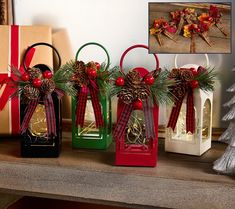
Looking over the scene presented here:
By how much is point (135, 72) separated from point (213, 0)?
0.41m

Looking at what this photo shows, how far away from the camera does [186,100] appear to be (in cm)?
115

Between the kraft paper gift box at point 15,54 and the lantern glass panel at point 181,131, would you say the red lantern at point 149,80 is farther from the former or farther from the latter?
the kraft paper gift box at point 15,54

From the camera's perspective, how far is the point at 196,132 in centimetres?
117

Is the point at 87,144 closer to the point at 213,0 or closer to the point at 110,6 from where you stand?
the point at 110,6

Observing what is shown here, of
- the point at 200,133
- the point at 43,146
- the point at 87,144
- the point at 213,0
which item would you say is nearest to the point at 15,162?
the point at 43,146

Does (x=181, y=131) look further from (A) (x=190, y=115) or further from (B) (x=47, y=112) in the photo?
(B) (x=47, y=112)

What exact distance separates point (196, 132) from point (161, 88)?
0.61 feet

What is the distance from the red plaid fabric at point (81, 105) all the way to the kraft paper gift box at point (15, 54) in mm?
242

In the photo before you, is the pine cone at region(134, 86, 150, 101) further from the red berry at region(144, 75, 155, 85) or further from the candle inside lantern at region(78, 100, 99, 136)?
the candle inside lantern at region(78, 100, 99, 136)

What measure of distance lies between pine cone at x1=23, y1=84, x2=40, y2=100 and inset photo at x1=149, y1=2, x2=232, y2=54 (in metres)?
0.42

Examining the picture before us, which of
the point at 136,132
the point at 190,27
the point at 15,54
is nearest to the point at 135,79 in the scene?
the point at 136,132

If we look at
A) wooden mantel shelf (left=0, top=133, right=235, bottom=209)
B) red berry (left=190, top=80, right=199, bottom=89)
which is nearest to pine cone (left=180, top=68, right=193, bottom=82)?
red berry (left=190, top=80, right=199, bottom=89)

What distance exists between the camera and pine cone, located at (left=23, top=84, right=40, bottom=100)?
1.10 metres

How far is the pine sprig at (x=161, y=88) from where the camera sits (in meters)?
1.06
